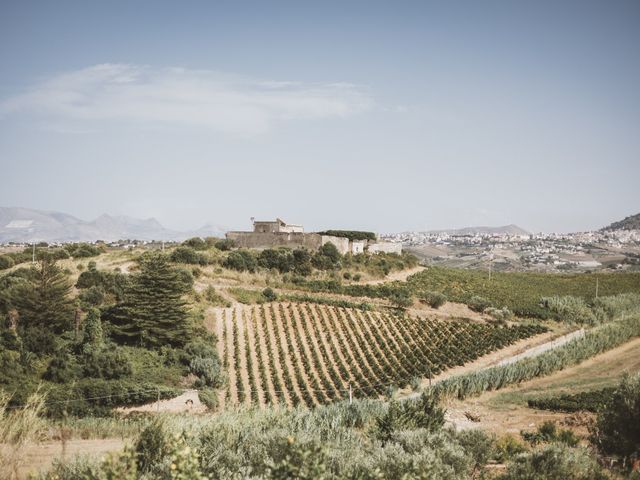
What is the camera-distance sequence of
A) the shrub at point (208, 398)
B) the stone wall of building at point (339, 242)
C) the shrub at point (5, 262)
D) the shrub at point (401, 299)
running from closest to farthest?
the shrub at point (208, 398) < the shrub at point (5, 262) < the shrub at point (401, 299) < the stone wall of building at point (339, 242)

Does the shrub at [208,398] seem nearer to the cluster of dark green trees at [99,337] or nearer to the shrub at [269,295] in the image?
the cluster of dark green trees at [99,337]

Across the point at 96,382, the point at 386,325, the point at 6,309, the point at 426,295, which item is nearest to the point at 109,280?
the point at 6,309

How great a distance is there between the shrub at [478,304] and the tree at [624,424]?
32284mm

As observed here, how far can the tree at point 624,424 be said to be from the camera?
1017 cm

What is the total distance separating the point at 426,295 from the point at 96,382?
99.1 feet

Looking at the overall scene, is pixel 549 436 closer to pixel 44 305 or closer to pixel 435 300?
pixel 44 305

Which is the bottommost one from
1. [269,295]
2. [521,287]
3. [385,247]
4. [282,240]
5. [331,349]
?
[331,349]

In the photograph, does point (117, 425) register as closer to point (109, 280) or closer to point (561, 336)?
point (109, 280)

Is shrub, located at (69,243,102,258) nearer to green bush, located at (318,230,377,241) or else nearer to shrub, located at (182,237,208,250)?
shrub, located at (182,237,208,250)

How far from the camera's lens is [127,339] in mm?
25625

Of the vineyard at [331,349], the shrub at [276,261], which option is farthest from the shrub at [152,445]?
the shrub at [276,261]

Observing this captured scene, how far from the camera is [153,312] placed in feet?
85.4

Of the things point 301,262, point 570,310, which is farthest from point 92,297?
point 570,310

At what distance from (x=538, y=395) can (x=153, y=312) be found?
19280 millimetres
